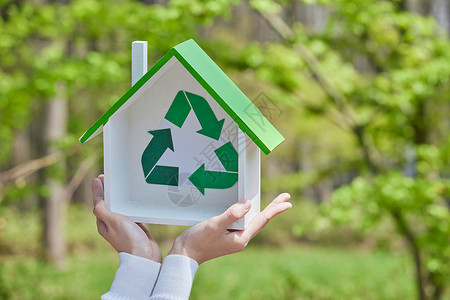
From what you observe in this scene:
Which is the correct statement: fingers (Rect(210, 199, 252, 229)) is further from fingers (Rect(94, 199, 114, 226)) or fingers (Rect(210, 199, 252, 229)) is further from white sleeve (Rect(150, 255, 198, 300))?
fingers (Rect(94, 199, 114, 226))

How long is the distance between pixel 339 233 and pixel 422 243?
28.1 feet

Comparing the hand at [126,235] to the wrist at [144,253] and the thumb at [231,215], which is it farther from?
the thumb at [231,215]

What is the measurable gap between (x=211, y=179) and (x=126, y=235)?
1.46ft

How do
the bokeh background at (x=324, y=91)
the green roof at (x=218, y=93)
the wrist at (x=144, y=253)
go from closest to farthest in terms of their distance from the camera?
the wrist at (x=144, y=253), the green roof at (x=218, y=93), the bokeh background at (x=324, y=91)

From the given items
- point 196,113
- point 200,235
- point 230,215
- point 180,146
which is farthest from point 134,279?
point 196,113

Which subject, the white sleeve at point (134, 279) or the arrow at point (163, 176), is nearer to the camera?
the white sleeve at point (134, 279)

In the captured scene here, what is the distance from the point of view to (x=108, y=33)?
16.8ft

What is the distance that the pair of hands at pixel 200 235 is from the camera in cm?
178

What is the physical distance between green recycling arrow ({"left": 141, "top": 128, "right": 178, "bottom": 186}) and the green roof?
22 centimetres

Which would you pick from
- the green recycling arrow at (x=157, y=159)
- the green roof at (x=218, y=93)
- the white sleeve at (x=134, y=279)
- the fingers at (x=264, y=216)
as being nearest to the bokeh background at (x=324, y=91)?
the green roof at (x=218, y=93)

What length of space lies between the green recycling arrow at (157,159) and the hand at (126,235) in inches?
11.0

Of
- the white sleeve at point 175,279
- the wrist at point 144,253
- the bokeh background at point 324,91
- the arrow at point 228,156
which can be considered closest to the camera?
the white sleeve at point 175,279

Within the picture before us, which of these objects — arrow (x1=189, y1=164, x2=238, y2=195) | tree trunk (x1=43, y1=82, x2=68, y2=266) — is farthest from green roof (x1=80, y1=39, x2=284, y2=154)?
tree trunk (x1=43, y1=82, x2=68, y2=266)

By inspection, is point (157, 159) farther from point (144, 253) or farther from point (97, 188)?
point (144, 253)
